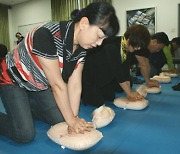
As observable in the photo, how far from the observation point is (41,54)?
1.01 metres

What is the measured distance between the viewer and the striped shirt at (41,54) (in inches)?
40.3

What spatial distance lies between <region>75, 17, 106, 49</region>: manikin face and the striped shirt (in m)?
0.06

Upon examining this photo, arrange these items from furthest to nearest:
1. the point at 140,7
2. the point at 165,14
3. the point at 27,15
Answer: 1. the point at 27,15
2. the point at 140,7
3. the point at 165,14

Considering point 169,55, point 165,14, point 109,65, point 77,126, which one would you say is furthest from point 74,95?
point 165,14

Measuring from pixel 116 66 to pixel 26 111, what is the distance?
0.87 meters

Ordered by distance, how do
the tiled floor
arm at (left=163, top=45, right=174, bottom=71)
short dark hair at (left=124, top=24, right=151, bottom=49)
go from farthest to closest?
arm at (left=163, top=45, right=174, bottom=71) < short dark hair at (left=124, top=24, right=151, bottom=49) < the tiled floor

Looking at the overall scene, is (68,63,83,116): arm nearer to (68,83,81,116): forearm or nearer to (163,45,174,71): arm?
(68,83,81,116): forearm

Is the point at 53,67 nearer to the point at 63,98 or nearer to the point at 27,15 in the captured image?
the point at 63,98

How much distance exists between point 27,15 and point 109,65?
727cm

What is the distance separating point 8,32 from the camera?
8.84 meters

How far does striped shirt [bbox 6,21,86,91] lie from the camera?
1.02 m

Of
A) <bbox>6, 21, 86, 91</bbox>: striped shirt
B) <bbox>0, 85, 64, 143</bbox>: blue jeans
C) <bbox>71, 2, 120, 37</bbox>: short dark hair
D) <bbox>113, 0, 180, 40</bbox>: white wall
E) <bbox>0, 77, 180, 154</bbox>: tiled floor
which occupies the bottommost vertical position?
<bbox>0, 77, 180, 154</bbox>: tiled floor

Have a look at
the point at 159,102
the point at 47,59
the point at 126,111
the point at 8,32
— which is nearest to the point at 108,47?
the point at 126,111

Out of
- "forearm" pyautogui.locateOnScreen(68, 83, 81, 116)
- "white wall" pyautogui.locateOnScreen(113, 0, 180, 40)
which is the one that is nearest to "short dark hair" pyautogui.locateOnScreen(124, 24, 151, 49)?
"forearm" pyautogui.locateOnScreen(68, 83, 81, 116)
